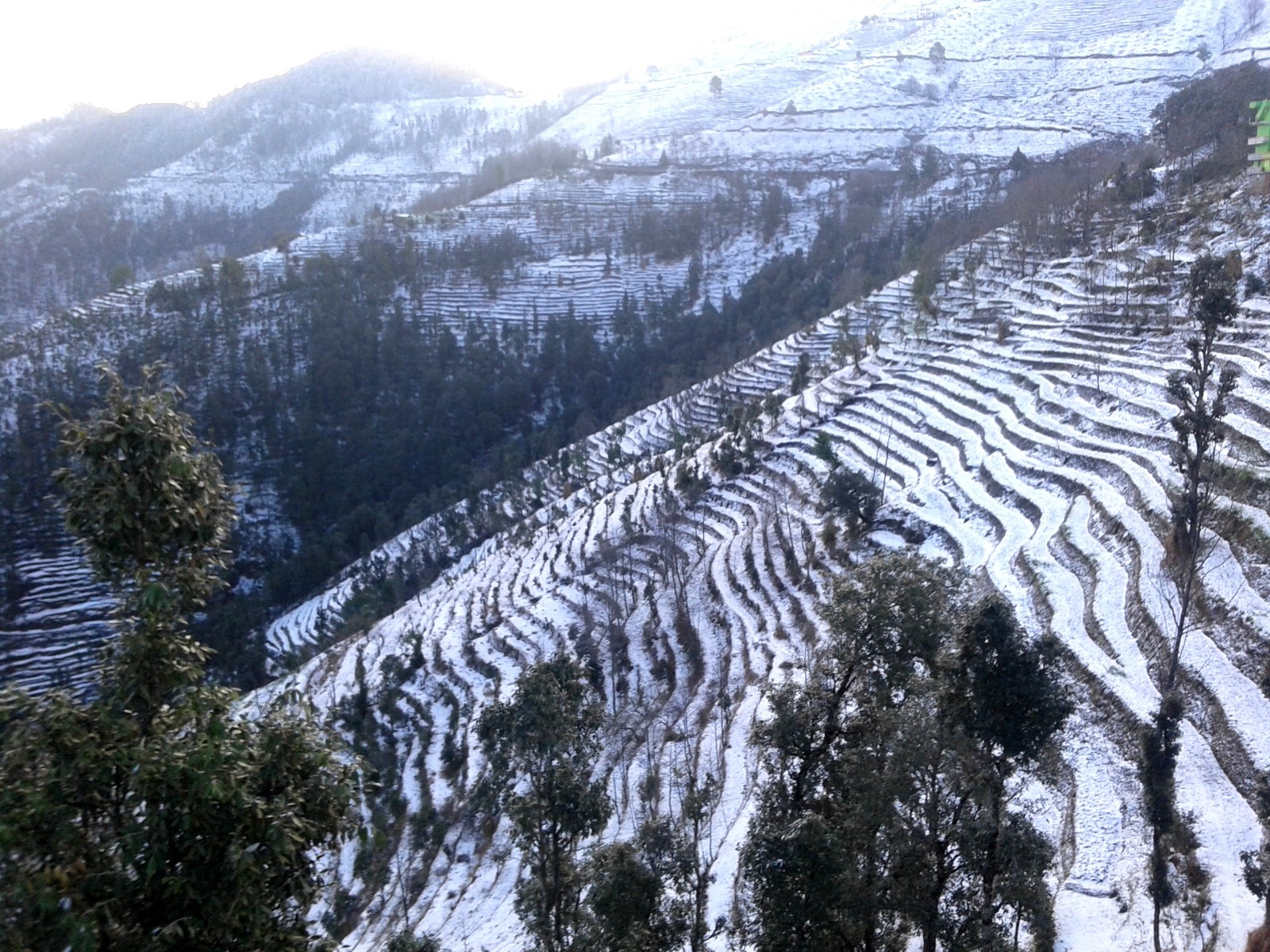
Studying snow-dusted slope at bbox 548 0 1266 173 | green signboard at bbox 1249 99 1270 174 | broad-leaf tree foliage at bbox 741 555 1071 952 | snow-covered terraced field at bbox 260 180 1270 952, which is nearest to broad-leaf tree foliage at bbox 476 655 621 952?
broad-leaf tree foliage at bbox 741 555 1071 952

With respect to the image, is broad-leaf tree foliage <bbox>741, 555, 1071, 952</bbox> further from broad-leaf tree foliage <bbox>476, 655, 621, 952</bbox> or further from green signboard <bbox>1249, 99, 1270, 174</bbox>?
green signboard <bbox>1249, 99, 1270, 174</bbox>

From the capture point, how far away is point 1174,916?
22.0 feet

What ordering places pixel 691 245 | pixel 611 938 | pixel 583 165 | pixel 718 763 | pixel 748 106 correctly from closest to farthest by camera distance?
pixel 611 938
pixel 718 763
pixel 691 245
pixel 583 165
pixel 748 106

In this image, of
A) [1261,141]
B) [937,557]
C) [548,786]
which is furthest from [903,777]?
[1261,141]

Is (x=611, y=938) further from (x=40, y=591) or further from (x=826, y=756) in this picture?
(x=40, y=591)

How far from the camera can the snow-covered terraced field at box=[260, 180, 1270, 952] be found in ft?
27.9

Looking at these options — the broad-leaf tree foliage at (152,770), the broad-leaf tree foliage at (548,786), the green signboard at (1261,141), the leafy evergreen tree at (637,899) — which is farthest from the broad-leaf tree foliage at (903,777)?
the green signboard at (1261,141)

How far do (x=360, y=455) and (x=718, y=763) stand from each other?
114 ft

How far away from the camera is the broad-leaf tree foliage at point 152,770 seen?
9.23 ft

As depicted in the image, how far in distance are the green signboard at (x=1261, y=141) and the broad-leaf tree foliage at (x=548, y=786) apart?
1009 inches

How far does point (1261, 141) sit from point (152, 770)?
98.6 ft

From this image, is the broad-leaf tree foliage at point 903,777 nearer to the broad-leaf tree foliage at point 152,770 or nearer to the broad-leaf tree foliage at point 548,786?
the broad-leaf tree foliage at point 548,786

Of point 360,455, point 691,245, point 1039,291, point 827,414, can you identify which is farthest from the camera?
point 691,245

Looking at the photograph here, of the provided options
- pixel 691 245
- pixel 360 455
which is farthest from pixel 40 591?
pixel 691 245
